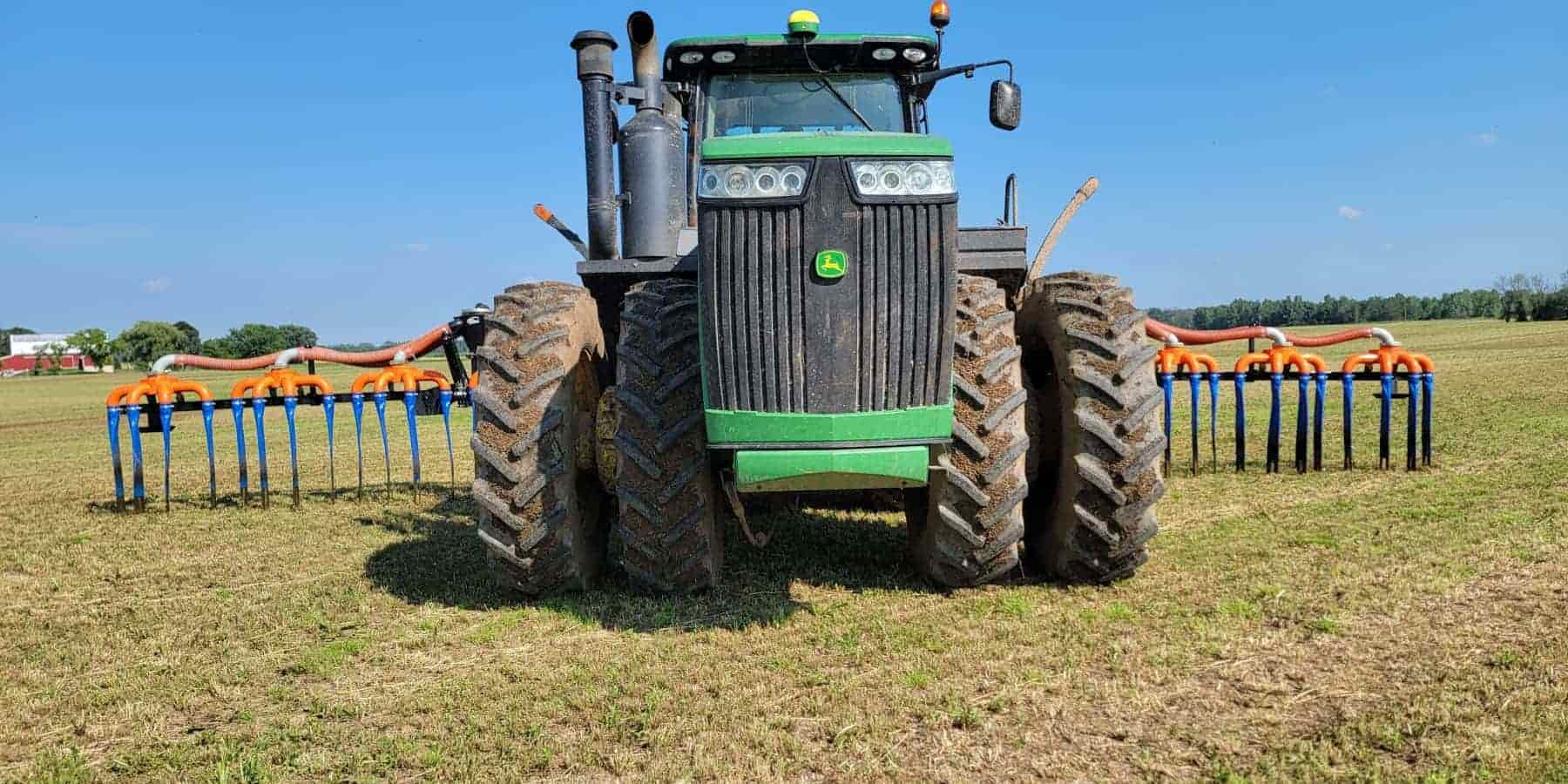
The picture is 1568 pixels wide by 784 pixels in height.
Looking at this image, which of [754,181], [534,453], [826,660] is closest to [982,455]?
[826,660]

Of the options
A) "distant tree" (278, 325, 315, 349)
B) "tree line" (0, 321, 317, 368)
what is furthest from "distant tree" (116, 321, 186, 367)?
"distant tree" (278, 325, 315, 349)

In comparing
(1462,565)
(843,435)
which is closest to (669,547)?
(843,435)

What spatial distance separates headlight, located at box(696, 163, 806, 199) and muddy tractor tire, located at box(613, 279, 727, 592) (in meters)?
0.86

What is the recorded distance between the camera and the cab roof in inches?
243

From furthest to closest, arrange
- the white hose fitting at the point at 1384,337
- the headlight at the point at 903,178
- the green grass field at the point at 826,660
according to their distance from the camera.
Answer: the white hose fitting at the point at 1384,337 < the headlight at the point at 903,178 < the green grass field at the point at 826,660

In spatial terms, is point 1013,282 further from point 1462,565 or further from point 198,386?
point 198,386

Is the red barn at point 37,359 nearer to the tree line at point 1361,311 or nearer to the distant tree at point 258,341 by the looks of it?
the distant tree at point 258,341

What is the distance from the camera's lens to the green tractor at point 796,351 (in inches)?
169

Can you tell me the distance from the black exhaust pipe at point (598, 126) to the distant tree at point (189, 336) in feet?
306

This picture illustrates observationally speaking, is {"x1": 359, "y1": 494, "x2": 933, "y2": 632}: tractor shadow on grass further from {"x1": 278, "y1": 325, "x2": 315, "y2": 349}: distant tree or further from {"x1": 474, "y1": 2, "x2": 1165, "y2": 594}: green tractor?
{"x1": 278, "y1": 325, "x2": 315, "y2": 349}: distant tree

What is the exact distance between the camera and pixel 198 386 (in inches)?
373

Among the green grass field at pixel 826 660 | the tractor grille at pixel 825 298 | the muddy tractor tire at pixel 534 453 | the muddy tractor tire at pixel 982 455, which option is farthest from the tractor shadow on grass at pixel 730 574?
the tractor grille at pixel 825 298

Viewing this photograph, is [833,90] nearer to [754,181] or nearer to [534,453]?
[754,181]

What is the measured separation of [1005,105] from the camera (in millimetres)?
5922
